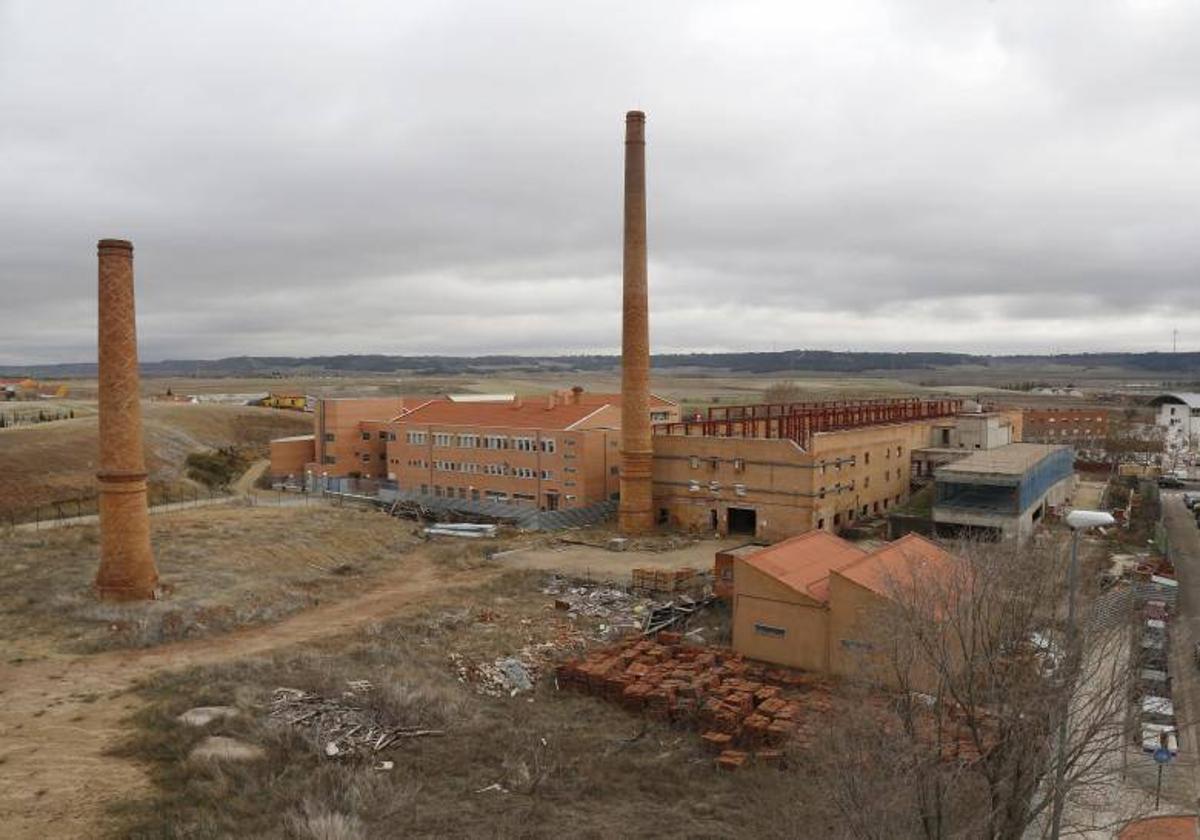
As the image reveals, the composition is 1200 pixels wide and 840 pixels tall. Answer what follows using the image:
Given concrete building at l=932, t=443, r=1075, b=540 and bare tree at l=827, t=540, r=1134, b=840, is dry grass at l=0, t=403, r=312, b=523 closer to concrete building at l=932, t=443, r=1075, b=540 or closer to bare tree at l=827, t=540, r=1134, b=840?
bare tree at l=827, t=540, r=1134, b=840

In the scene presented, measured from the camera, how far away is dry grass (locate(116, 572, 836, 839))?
55.5ft

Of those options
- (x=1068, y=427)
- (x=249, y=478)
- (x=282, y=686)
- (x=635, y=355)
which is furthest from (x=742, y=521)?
(x=1068, y=427)

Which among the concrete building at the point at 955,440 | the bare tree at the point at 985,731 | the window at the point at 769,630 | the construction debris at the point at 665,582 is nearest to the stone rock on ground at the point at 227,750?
the bare tree at the point at 985,731

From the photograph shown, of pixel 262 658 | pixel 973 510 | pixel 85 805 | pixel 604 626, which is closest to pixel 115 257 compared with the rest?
pixel 262 658

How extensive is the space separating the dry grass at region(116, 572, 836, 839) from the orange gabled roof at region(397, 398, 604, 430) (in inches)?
1191

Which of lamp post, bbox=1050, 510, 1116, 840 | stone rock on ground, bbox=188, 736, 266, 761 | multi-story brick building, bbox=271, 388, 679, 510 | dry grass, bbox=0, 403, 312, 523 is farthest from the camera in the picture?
multi-story brick building, bbox=271, 388, 679, 510

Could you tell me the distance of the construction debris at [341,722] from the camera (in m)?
20.3

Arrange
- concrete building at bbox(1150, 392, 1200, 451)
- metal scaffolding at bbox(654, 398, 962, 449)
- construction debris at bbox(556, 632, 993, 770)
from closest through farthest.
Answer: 1. construction debris at bbox(556, 632, 993, 770)
2. metal scaffolding at bbox(654, 398, 962, 449)
3. concrete building at bbox(1150, 392, 1200, 451)

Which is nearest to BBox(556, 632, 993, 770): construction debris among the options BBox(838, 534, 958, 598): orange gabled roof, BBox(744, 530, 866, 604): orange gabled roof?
BBox(744, 530, 866, 604): orange gabled roof

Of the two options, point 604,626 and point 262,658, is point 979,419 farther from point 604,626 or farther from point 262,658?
point 262,658

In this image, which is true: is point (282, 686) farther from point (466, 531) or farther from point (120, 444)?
point (466, 531)

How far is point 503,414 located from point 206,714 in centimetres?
3855

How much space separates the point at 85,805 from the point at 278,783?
3.61 metres

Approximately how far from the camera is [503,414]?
5881 cm
